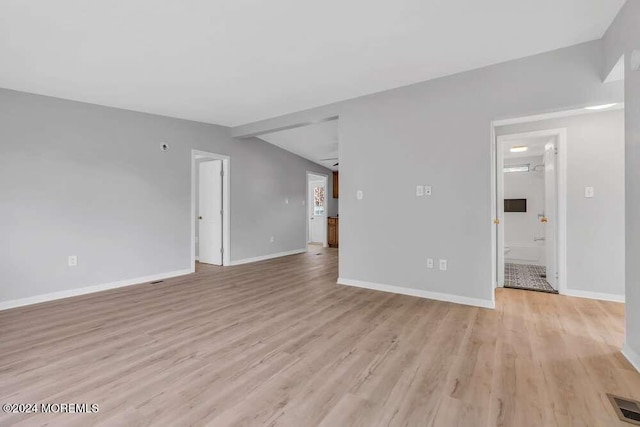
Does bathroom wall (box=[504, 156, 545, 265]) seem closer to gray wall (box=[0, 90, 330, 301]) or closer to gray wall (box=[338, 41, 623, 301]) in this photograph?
gray wall (box=[338, 41, 623, 301])

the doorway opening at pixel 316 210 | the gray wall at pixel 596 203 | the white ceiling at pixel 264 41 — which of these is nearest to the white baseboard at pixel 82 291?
the white ceiling at pixel 264 41

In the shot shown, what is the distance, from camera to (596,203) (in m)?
3.52

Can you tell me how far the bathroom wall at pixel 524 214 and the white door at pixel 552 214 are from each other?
7.73 feet

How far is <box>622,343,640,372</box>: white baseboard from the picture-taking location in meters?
1.95

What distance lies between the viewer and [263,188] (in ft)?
20.9

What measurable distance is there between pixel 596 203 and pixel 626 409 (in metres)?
2.78

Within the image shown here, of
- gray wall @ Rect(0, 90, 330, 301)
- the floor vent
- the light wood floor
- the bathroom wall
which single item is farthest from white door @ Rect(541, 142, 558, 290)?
gray wall @ Rect(0, 90, 330, 301)

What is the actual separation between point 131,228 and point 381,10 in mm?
4173

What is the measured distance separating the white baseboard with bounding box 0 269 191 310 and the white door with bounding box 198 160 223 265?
98 centimetres

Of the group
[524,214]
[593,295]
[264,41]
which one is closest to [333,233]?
[524,214]

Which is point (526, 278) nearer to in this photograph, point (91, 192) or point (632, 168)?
point (632, 168)

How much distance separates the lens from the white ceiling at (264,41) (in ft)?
7.06

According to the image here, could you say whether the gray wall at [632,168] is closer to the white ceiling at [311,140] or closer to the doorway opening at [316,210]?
the white ceiling at [311,140]

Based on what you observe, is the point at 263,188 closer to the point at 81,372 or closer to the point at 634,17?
the point at 81,372
